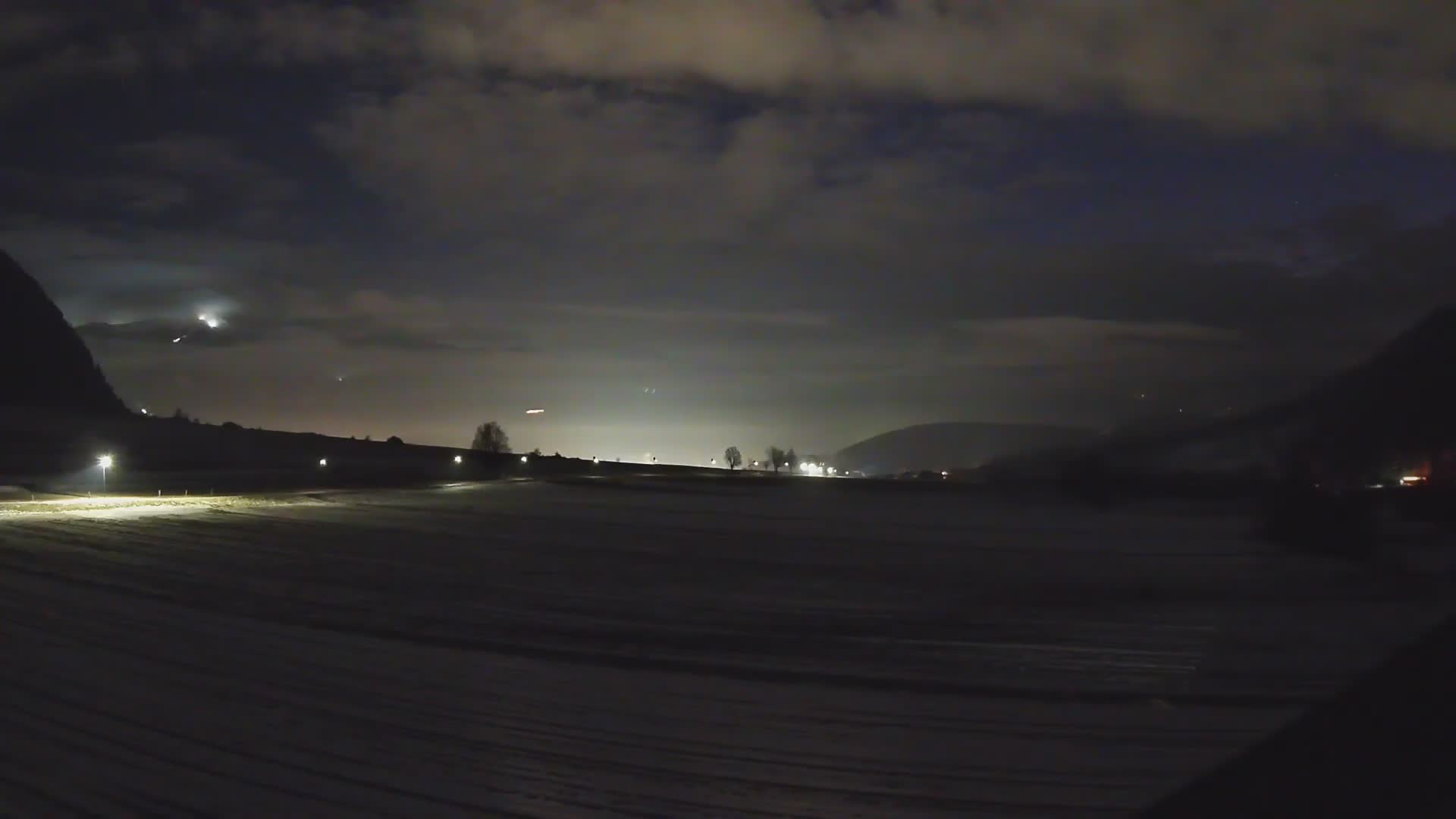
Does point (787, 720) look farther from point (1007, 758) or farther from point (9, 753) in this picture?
point (9, 753)

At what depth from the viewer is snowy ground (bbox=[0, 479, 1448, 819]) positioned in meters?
6.92

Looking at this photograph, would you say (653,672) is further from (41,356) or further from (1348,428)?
(41,356)

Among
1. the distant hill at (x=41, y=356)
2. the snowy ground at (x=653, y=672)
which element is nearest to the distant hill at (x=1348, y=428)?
the snowy ground at (x=653, y=672)

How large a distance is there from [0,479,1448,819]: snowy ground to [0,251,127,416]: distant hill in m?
101

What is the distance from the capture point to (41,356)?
114 m

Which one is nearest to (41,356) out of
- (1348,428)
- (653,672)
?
(1348,428)

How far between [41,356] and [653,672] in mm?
123810

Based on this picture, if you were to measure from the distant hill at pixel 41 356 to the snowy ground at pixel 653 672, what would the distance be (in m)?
101

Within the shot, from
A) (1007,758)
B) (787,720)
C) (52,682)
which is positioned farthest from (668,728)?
(52,682)

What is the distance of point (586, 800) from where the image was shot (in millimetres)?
6633

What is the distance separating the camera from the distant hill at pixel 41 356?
108062 millimetres

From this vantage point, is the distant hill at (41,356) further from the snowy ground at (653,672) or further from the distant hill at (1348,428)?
the snowy ground at (653,672)

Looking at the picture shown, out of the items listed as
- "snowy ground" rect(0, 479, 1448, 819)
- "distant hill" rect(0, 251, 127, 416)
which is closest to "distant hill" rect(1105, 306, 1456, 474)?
"snowy ground" rect(0, 479, 1448, 819)

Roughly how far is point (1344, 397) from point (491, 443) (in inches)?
3857
